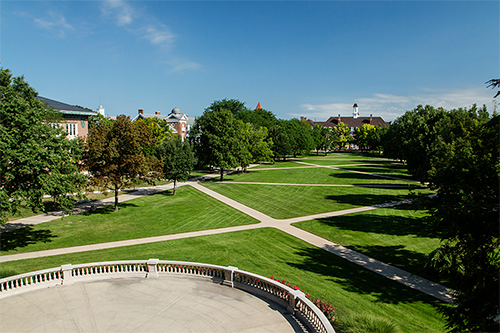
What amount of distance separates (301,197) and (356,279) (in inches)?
894

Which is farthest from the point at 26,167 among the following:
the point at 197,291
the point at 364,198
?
the point at 364,198

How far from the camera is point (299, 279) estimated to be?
51.3ft

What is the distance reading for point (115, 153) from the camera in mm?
29734

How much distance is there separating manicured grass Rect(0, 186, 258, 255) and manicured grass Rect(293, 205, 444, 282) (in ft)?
23.7

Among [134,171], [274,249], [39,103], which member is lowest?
[274,249]

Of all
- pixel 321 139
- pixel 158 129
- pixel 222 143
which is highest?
pixel 158 129

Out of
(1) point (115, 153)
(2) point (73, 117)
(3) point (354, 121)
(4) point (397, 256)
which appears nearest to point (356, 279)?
(4) point (397, 256)

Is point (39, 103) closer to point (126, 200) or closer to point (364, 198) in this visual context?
point (126, 200)

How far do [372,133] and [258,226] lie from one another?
328ft

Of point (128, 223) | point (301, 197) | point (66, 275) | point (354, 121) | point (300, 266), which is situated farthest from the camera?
point (354, 121)

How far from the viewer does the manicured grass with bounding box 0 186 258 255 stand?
73.6 ft

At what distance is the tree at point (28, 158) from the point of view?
17.5m

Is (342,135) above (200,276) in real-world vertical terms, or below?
above

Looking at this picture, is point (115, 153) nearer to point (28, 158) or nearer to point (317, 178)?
point (28, 158)
